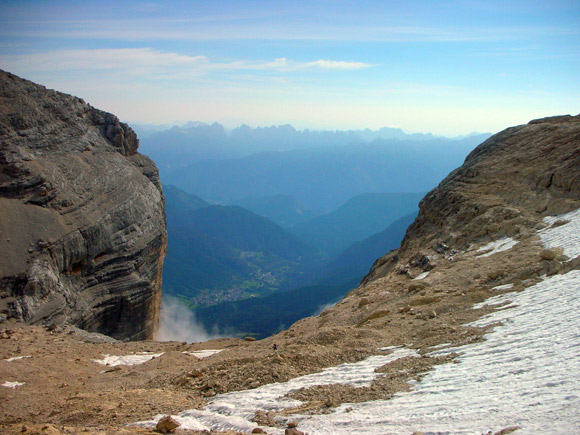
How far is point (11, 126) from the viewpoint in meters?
31.9

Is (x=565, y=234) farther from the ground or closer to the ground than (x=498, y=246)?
farther from the ground

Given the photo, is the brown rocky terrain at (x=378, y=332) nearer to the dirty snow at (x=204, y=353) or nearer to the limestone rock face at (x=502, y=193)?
the limestone rock face at (x=502, y=193)

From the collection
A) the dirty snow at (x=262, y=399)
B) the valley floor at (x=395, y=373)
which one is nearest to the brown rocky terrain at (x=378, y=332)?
the valley floor at (x=395, y=373)

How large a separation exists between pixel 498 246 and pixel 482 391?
45.3 ft

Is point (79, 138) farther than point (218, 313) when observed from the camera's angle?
No

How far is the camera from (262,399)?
36.1ft

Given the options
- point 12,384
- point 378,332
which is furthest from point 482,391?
point 12,384

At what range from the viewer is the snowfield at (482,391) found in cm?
823

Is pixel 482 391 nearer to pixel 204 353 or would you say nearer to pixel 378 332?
pixel 378 332

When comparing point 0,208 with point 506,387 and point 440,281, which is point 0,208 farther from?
point 506,387

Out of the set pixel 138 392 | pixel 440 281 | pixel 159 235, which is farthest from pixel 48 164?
pixel 440 281

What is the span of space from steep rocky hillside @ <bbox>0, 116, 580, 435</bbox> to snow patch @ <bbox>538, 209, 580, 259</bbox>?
0.31ft

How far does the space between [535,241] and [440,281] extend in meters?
5.19

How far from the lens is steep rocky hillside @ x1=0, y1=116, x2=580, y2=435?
9.16 metres
